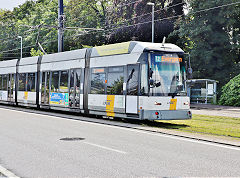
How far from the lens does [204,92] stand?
3619cm

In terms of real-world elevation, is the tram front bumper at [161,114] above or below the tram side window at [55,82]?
below

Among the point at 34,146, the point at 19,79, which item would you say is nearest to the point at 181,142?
the point at 34,146

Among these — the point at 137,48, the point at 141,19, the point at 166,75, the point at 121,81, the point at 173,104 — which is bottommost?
the point at 173,104

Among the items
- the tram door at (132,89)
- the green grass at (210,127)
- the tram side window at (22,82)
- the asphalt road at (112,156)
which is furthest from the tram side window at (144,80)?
the tram side window at (22,82)

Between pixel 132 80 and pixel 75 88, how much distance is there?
5088mm

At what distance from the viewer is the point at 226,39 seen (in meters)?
35.1

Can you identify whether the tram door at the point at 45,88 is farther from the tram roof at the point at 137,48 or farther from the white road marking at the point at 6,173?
the white road marking at the point at 6,173

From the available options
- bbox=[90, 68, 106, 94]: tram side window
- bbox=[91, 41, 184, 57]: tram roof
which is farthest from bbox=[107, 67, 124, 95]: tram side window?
bbox=[91, 41, 184, 57]: tram roof

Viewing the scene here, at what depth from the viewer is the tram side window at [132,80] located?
15289mm

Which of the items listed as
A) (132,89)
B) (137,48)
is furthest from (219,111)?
(137,48)

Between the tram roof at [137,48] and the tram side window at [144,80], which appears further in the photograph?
the tram roof at [137,48]

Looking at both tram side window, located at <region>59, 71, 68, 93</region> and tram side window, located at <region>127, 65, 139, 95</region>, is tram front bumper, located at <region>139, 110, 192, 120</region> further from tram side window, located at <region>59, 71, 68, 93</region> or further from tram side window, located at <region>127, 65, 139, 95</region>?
tram side window, located at <region>59, 71, 68, 93</region>

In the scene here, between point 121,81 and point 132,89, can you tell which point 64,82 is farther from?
point 132,89

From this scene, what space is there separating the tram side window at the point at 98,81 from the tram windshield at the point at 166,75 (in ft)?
11.1
